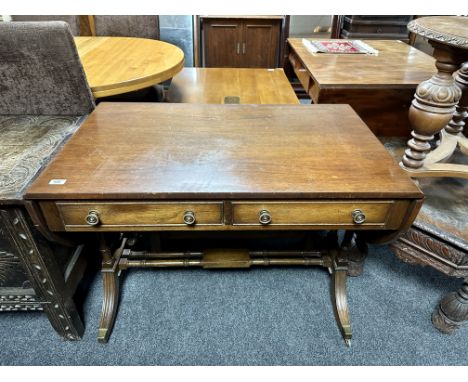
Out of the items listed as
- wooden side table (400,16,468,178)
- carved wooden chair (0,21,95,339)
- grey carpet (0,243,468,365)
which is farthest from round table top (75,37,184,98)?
wooden side table (400,16,468,178)

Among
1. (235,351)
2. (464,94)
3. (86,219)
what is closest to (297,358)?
(235,351)

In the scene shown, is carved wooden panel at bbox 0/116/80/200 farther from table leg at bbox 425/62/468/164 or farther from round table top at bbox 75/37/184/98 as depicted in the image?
table leg at bbox 425/62/468/164

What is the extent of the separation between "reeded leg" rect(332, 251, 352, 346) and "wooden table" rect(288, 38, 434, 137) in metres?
0.84

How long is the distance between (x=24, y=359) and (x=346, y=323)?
1.40 metres

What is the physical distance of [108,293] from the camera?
1509mm

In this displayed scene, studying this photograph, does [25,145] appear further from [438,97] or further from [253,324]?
[438,97]

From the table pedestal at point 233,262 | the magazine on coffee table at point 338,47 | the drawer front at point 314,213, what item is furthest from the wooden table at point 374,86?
the drawer front at point 314,213

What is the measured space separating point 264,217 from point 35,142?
0.93 metres

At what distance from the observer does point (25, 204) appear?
963mm

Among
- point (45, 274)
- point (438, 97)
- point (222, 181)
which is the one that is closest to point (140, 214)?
point (222, 181)

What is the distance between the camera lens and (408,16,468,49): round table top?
93cm

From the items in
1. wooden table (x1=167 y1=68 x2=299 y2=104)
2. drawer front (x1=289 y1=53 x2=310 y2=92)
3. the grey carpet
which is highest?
drawer front (x1=289 y1=53 x2=310 y2=92)

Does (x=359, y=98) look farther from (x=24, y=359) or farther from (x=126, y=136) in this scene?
(x=24, y=359)

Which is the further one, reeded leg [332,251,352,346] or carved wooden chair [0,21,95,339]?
reeded leg [332,251,352,346]
